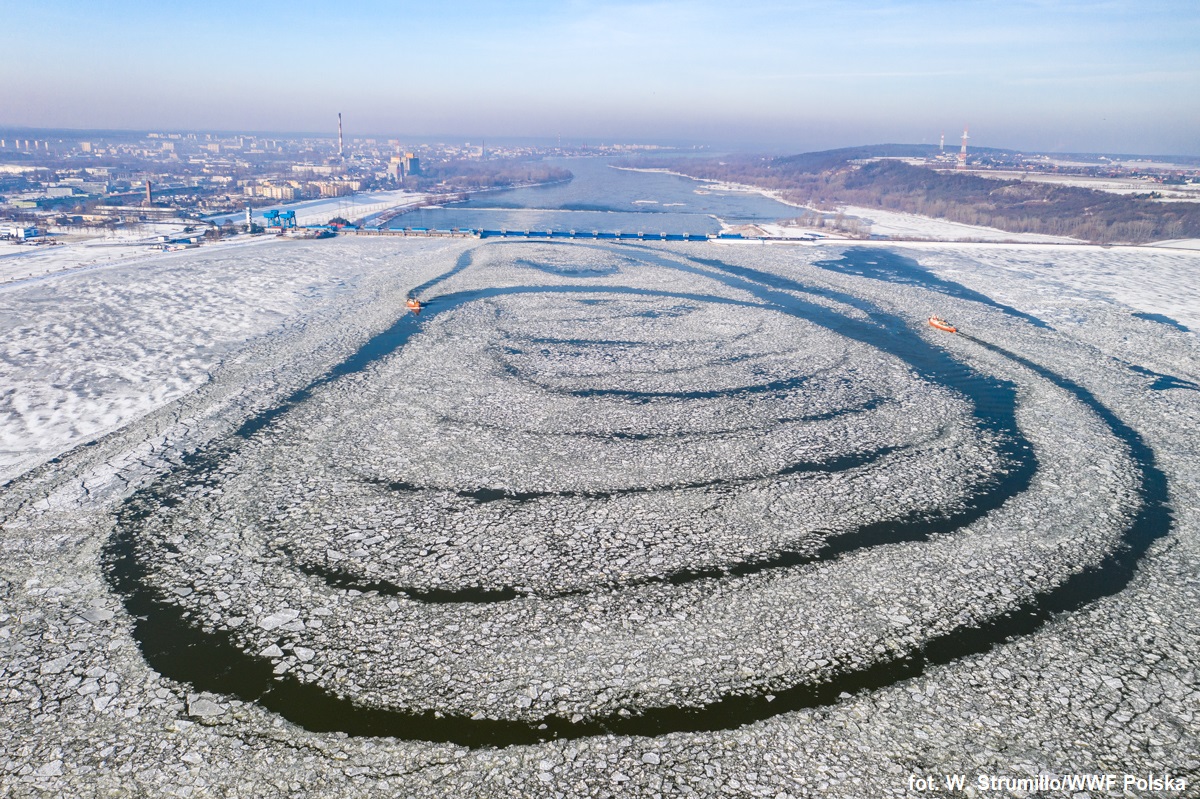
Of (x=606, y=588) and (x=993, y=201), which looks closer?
(x=606, y=588)

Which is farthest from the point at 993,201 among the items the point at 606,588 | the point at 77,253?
the point at 77,253

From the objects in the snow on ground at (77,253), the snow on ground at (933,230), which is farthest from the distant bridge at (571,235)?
the snow on ground at (933,230)

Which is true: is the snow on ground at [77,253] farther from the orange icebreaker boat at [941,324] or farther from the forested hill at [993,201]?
the forested hill at [993,201]

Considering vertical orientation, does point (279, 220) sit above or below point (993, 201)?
below

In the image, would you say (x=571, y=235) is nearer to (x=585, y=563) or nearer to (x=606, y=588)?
(x=585, y=563)

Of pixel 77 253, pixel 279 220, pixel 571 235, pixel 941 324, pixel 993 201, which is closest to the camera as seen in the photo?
pixel 941 324

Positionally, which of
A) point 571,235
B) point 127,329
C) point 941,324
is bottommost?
point 127,329
